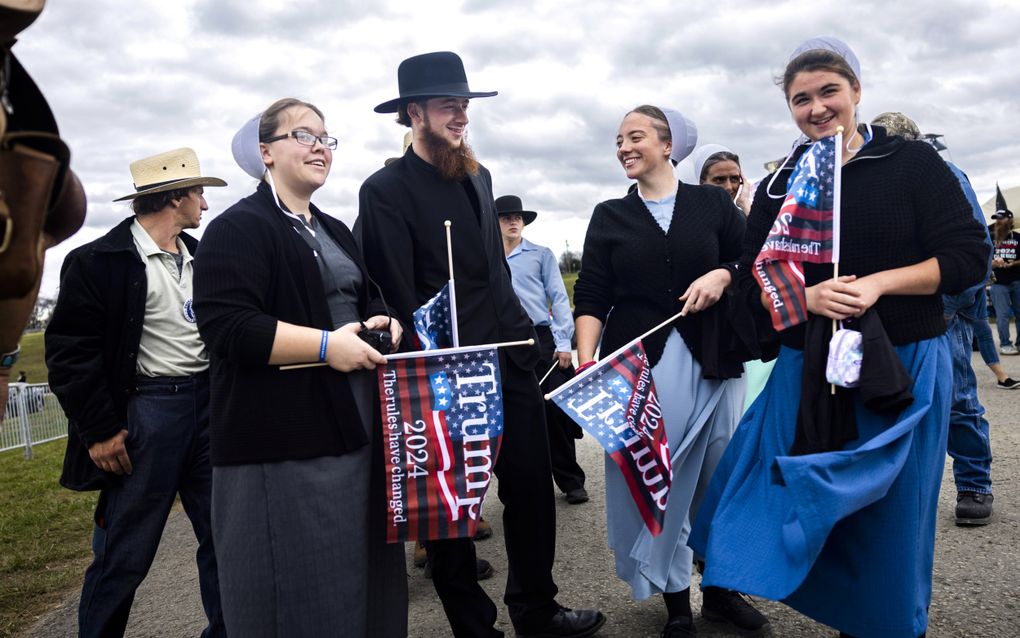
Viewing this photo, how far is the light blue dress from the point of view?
359 cm

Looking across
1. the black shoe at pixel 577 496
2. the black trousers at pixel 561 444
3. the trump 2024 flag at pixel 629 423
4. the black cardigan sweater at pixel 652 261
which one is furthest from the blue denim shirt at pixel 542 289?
the trump 2024 flag at pixel 629 423

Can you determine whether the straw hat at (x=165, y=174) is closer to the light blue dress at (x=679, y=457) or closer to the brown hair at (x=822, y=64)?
the light blue dress at (x=679, y=457)

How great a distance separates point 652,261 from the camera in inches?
148

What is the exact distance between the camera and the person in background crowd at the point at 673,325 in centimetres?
356

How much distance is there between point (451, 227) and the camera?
3.57 m

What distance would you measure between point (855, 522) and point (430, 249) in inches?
79.1

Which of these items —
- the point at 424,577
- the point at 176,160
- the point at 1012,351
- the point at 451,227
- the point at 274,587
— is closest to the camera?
the point at 274,587

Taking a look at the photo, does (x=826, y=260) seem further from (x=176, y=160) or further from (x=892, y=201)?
(x=176, y=160)

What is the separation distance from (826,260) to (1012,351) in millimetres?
12777

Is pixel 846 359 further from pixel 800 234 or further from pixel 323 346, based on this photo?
pixel 323 346

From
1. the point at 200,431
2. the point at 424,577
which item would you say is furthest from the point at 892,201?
the point at 424,577

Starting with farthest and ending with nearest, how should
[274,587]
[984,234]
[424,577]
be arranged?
[424,577]
[984,234]
[274,587]

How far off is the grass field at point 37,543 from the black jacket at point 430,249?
10.0 feet

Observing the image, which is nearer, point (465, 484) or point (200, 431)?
point (465, 484)
